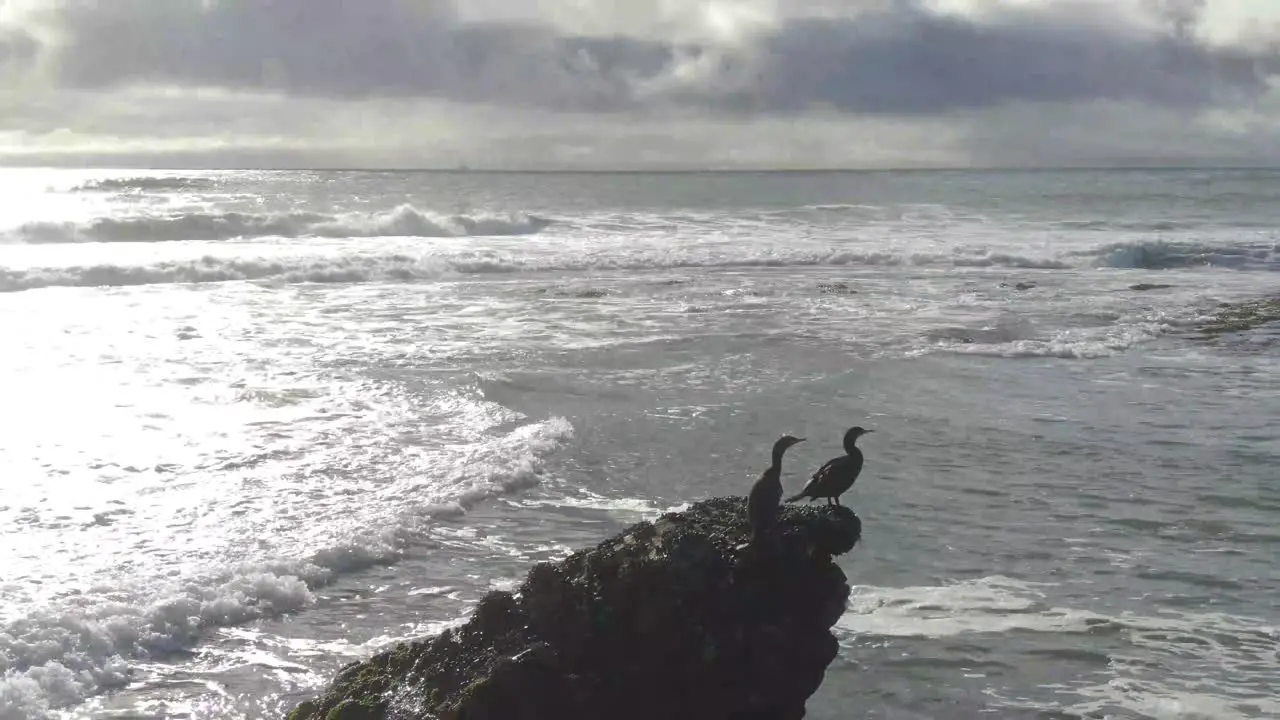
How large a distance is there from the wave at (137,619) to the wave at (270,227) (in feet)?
134

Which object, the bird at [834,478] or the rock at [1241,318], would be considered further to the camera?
the rock at [1241,318]

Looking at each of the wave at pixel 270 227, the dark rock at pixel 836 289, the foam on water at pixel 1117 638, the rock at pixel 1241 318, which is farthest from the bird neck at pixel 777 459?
the wave at pixel 270 227

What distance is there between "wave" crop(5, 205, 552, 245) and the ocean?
17016mm

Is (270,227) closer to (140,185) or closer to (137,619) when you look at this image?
(137,619)

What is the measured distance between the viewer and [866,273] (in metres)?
34.4

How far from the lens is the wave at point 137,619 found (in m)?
6.40

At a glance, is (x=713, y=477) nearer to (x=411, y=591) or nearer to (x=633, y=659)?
(x=411, y=591)

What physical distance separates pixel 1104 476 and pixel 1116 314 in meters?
14.4

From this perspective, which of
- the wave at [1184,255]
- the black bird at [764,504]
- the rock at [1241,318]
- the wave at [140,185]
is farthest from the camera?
the wave at [140,185]

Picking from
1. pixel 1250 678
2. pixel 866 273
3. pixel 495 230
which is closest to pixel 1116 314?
pixel 866 273

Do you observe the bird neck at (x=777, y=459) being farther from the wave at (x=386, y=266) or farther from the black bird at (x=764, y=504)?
the wave at (x=386, y=266)

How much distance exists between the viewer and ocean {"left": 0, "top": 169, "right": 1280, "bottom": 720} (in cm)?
675

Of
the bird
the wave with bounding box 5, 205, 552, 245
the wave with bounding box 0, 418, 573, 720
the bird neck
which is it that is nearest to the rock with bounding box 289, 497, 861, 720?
the bird neck

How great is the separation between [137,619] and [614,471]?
16.0 feet
